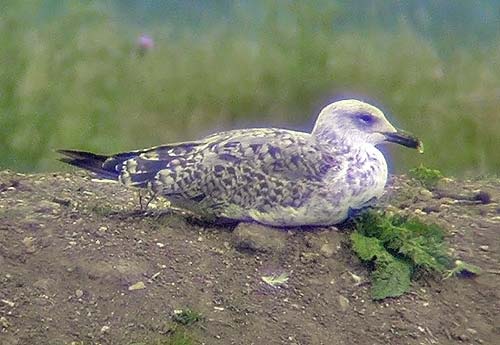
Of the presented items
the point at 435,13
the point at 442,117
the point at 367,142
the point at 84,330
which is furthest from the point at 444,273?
the point at 435,13

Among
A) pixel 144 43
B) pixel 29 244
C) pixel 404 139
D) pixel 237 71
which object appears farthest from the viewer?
pixel 144 43

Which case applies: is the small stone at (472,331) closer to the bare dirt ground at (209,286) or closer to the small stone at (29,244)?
the bare dirt ground at (209,286)

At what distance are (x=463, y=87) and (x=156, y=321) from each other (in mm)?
2989

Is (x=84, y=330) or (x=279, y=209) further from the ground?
(x=279, y=209)

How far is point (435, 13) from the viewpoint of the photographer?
5879mm

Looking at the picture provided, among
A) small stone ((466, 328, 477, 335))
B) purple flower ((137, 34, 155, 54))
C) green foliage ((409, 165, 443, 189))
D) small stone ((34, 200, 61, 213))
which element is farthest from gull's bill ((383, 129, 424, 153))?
purple flower ((137, 34, 155, 54))

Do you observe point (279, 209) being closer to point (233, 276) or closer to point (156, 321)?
point (233, 276)

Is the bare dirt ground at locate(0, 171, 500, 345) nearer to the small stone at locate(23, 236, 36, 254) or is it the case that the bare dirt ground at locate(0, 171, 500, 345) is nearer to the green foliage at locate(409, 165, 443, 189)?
the small stone at locate(23, 236, 36, 254)

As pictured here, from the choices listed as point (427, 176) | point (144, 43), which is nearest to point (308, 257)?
point (427, 176)

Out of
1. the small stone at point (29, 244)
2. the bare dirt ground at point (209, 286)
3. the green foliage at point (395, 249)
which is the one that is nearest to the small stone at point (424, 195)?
the bare dirt ground at point (209, 286)

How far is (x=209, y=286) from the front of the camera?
10.4 ft

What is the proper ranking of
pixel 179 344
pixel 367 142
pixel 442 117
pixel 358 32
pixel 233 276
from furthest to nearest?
pixel 358 32 → pixel 442 117 → pixel 367 142 → pixel 233 276 → pixel 179 344

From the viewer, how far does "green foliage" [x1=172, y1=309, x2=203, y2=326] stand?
118 inches

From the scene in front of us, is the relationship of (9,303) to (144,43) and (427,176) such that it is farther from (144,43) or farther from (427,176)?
(144,43)
